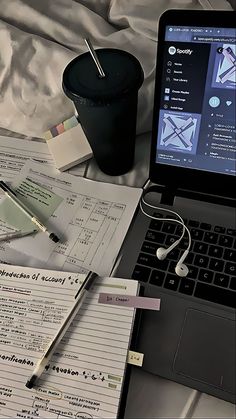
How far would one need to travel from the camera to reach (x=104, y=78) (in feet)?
2.18

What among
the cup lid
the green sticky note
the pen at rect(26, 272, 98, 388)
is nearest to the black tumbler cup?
the cup lid

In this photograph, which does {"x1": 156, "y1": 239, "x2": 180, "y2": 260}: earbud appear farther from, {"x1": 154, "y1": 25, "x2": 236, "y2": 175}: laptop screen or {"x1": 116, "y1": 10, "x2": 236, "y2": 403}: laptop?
{"x1": 154, "y1": 25, "x2": 236, "y2": 175}: laptop screen

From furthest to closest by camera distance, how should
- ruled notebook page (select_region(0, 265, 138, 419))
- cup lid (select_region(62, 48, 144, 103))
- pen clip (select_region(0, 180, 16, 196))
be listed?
pen clip (select_region(0, 180, 16, 196)) → cup lid (select_region(62, 48, 144, 103)) → ruled notebook page (select_region(0, 265, 138, 419))

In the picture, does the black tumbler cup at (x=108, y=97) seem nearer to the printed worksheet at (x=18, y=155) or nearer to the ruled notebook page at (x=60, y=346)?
the printed worksheet at (x=18, y=155)

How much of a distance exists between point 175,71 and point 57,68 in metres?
0.29

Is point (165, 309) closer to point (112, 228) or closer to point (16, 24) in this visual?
point (112, 228)

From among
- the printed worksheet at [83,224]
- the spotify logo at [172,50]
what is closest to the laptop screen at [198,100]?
the spotify logo at [172,50]

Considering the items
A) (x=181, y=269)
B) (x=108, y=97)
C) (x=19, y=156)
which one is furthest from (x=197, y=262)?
(x=19, y=156)

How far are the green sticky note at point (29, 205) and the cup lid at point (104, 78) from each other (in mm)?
168

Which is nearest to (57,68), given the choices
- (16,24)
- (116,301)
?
(16,24)

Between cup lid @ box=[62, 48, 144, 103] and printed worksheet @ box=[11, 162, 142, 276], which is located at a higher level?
cup lid @ box=[62, 48, 144, 103]

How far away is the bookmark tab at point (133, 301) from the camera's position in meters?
0.58

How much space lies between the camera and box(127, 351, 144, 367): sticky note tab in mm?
548

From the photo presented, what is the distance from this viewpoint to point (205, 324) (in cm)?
57
